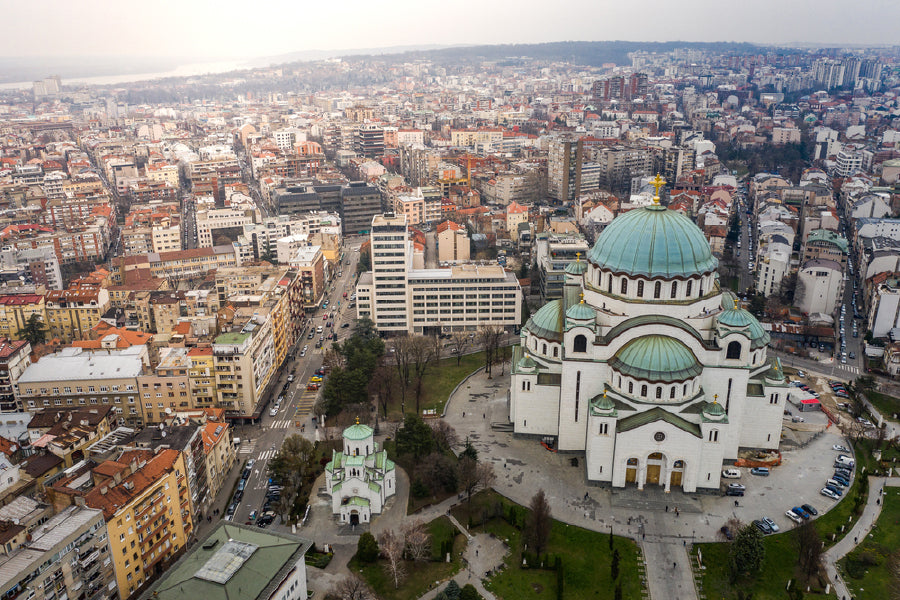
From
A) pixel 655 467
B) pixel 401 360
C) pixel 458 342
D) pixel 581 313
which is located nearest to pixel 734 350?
pixel 655 467

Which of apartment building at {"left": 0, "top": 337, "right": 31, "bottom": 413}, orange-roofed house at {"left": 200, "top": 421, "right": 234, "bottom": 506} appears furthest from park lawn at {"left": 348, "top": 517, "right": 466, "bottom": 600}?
apartment building at {"left": 0, "top": 337, "right": 31, "bottom": 413}

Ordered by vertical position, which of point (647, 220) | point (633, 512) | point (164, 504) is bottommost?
point (633, 512)

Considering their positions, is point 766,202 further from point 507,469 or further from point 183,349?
point 183,349

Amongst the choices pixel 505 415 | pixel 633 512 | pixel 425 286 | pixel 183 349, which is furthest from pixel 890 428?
pixel 183 349

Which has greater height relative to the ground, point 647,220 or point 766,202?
point 647,220

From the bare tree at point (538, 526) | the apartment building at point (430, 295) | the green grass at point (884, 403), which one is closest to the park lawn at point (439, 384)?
the apartment building at point (430, 295)

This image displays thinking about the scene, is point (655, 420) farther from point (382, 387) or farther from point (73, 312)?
point (73, 312)

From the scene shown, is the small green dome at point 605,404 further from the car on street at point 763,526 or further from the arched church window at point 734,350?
the car on street at point 763,526
